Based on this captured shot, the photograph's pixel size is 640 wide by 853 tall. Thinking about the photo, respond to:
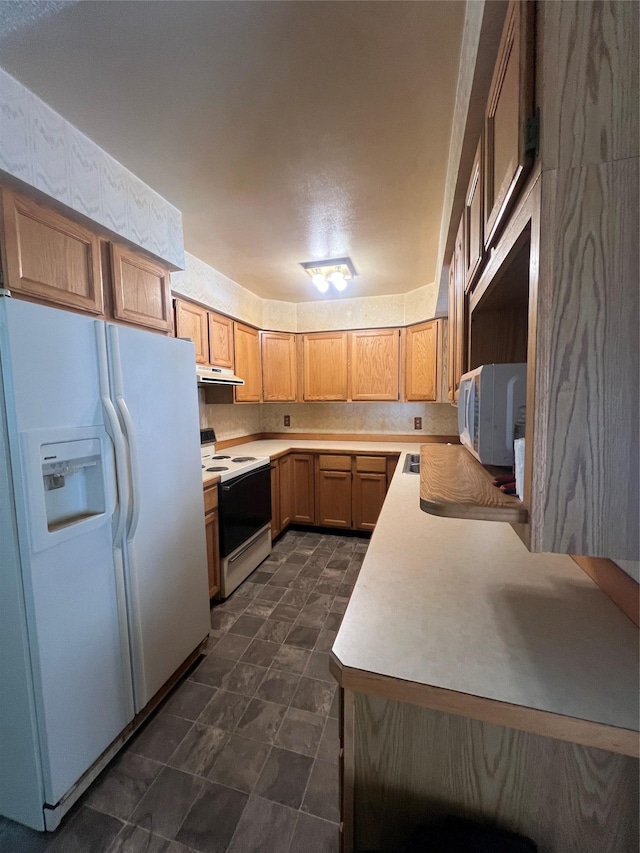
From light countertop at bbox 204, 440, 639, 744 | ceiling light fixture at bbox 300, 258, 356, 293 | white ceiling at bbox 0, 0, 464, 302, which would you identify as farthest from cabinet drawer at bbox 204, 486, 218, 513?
ceiling light fixture at bbox 300, 258, 356, 293

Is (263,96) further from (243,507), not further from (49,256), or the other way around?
(243,507)

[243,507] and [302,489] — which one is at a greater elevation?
[243,507]

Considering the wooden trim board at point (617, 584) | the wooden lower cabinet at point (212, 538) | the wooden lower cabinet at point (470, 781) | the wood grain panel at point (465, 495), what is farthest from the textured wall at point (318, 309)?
the wooden lower cabinet at point (470, 781)

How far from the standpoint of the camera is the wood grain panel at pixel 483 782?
25.6 inches

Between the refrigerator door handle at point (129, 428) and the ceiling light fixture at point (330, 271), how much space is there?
1852 mm

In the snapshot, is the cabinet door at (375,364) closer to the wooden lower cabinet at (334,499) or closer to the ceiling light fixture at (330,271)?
the ceiling light fixture at (330,271)

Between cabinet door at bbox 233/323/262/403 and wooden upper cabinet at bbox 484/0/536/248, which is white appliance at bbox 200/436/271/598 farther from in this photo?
wooden upper cabinet at bbox 484/0/536/248

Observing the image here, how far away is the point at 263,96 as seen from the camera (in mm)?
1276

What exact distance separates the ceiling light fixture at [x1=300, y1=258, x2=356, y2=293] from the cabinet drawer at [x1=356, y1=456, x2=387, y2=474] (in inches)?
63.7

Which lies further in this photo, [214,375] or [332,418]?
[332,418]

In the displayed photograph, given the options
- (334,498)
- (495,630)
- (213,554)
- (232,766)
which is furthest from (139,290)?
(334,498)

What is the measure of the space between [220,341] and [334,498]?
6.17ft

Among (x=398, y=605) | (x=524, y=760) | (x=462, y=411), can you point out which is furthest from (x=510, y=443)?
(x=524, y=760)

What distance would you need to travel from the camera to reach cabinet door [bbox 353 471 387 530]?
341 centimetres
